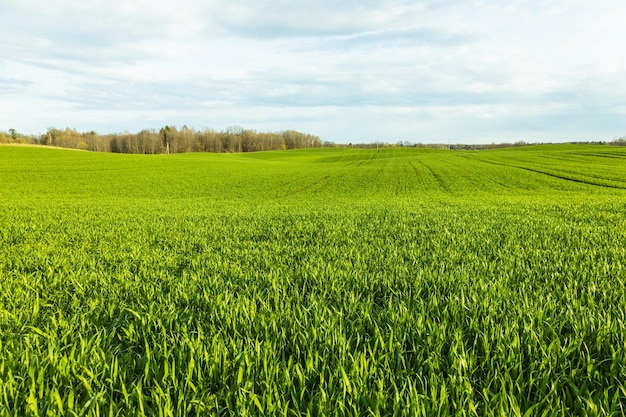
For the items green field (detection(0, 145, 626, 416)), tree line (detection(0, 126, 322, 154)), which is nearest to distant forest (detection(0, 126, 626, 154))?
tree line (detection(0, 126, 322, 154))

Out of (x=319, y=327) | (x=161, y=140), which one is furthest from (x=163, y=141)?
(x=319, y=327)

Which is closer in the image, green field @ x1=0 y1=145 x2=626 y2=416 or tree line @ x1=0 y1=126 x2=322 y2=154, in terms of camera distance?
green field @ x1=0 y1=145 x2=626 y2=416

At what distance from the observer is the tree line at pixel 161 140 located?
157625 mm

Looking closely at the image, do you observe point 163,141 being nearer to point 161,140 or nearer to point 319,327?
point 161,140

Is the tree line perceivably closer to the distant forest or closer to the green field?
the distant forest

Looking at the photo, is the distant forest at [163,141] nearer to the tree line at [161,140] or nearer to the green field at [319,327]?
the tree line at [161,140]

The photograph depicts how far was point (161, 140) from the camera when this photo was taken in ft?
517

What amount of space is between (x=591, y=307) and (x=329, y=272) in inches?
113

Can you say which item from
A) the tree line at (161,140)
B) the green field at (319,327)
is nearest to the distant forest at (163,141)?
the tree line at (161,140)

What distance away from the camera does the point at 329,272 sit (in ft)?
15.5

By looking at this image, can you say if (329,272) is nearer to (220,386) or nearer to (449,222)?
(220,386)

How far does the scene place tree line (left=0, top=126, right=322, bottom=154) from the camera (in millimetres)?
157625

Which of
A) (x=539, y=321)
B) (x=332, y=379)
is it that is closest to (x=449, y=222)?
(x=539, y=321)

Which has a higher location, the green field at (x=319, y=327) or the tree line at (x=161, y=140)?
the tree line at (x=161, y=140)
